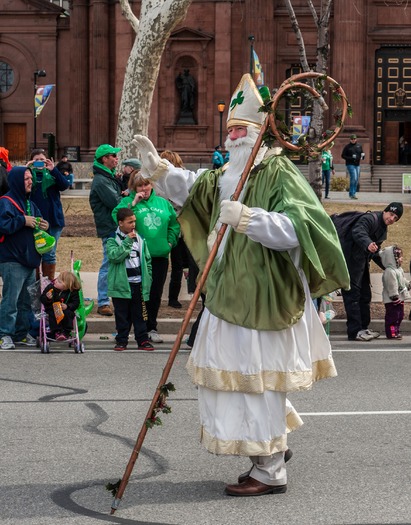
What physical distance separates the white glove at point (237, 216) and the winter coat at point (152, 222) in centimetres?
613

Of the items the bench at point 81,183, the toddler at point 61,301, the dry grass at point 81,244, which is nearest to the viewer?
the toddler at point 61,301

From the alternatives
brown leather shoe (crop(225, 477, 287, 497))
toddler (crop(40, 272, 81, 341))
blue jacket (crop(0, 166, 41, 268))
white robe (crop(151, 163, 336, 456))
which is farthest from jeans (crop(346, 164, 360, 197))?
brown leather shoe (crop(225, 477, 287, 497))

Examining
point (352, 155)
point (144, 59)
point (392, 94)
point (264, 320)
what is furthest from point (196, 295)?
point (392, 94)

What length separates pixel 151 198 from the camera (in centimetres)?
1248

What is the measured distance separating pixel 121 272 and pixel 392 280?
→ 3171 millimetres

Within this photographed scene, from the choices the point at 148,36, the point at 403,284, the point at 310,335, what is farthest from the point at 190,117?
the point at 310,335

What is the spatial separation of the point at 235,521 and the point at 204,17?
49100 millimetres

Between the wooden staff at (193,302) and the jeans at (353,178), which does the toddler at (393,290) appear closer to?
the wooden staff at (193,302)

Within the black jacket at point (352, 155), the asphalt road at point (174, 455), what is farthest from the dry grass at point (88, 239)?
the asphalt road at point (174, 455)

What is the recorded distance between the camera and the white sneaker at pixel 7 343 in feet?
40.2

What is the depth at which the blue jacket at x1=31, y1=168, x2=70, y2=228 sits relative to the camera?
44.4ft

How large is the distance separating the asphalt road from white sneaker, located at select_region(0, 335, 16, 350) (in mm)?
1173

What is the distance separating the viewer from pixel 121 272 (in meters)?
11.9

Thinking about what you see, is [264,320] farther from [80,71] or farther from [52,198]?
[80,71]
